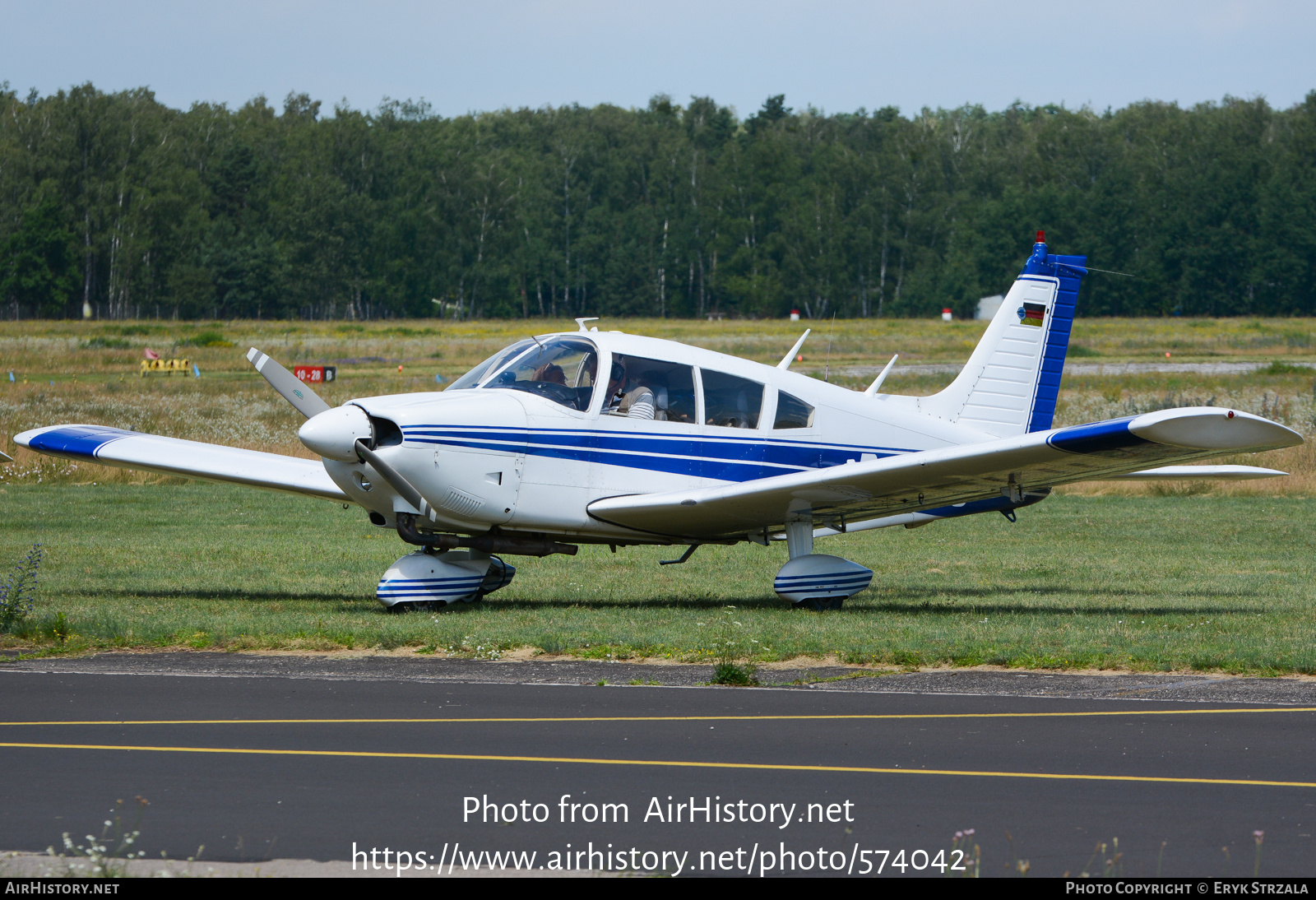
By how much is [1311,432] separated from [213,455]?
856 inches

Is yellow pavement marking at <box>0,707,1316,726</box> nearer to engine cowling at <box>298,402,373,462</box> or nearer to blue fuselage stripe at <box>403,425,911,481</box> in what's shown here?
engine cowling at <box>298,402,373,462</box>

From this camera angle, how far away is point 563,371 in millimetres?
11672

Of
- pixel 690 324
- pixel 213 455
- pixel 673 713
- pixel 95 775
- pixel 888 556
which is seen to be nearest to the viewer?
pixel 95 775

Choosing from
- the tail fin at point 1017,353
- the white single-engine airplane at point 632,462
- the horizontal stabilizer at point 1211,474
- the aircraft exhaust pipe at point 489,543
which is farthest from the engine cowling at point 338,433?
the horizontal stabilizer at point 1211,474

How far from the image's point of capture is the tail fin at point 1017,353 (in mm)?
13719

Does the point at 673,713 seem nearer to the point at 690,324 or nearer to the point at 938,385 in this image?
the point at 938,385

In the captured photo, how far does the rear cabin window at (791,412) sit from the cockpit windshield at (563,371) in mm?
1774

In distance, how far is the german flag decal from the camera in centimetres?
1375

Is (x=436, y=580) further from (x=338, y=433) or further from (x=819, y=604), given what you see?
(x=819, y=604)

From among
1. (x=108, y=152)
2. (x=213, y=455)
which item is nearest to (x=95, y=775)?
(x=213, y=455)

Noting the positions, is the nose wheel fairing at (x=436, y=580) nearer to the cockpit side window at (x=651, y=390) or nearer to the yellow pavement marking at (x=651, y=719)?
the cockpit side window at (x=651, y=390)

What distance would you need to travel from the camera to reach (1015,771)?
6309 millimetres

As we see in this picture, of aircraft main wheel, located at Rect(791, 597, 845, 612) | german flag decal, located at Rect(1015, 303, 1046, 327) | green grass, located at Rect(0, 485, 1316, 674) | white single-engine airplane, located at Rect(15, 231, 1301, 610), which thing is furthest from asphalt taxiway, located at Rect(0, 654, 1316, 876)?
german flag decal, located at Rect(1015, 303, 1046, 327)

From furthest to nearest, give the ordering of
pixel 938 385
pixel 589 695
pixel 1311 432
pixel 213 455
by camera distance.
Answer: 1. pixel 938 385
2. pixel 1311 432
3. pixel 213 455
4. pixel 589 695
